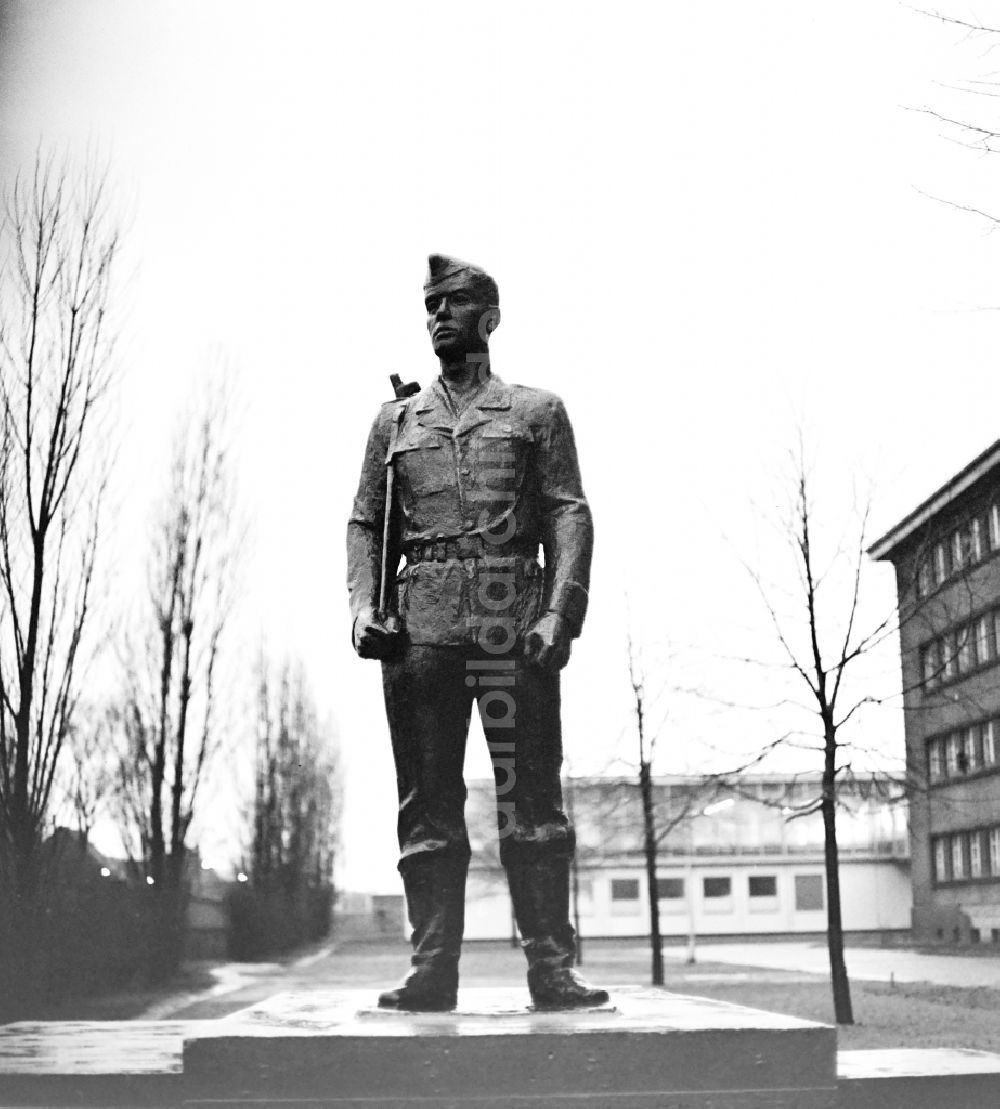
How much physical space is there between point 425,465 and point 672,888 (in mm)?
29447

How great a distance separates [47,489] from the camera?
8820mm

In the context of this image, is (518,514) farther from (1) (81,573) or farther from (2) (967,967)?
(2) (967,967)

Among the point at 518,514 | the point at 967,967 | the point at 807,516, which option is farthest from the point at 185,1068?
the point at 967,967

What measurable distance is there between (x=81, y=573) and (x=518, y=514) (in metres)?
5.91

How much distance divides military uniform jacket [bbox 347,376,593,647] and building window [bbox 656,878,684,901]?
95.2 ft

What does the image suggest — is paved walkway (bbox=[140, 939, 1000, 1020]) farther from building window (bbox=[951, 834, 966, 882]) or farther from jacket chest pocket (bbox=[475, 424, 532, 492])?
jacket chest pocket (bbox=[475, 424, 532, 492])

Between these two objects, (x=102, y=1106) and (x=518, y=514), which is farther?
(x=518, y=514)

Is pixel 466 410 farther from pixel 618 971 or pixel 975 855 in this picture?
pixel 618 971

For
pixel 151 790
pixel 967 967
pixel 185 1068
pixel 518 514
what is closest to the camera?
pixel 185 1068

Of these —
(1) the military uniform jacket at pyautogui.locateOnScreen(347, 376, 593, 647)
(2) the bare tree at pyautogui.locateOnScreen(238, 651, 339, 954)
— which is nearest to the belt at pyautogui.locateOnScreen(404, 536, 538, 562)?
(1) the military uniform jacket at pyautogui.locateOnScreen(347, 376, 593, 647)

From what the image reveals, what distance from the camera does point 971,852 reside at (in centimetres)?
1460

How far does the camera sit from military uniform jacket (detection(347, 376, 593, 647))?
14.5 ft

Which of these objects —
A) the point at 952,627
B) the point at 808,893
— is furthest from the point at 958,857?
the point at 808,893

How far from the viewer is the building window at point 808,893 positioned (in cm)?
3322
